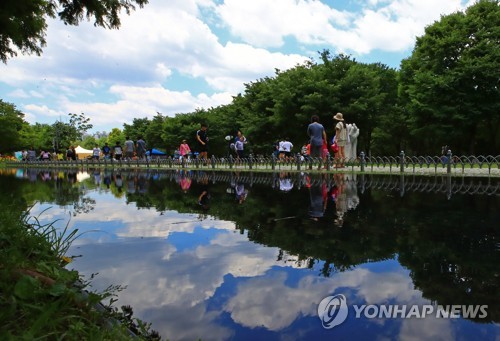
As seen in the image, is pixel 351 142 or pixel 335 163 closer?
pixel 335 163

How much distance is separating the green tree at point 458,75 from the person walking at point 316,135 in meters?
20.3

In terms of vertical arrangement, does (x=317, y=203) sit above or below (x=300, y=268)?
above

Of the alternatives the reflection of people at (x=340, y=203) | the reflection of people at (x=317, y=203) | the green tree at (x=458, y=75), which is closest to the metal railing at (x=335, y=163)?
the green tree at (x=458, y=75)

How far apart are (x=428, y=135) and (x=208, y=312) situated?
38.1 metres

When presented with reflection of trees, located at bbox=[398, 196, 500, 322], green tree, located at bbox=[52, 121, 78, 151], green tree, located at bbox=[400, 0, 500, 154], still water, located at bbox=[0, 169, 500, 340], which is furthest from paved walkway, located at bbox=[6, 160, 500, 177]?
green tree, located at bbox=[52, 121, 78, 151]

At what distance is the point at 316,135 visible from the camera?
17.3m

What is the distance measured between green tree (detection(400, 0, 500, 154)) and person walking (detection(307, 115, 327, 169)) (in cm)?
2027

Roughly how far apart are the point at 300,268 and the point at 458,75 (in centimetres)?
3491

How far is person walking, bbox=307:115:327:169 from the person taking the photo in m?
16.7

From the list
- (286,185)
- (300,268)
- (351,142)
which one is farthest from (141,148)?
(300,268)

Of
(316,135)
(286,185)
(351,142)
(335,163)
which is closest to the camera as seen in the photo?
(286,185)

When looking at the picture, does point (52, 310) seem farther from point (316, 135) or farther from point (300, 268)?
point (316, 135)

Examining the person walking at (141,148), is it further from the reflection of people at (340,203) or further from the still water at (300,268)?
the still water at (300,268)

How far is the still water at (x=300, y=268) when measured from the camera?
2.75m
